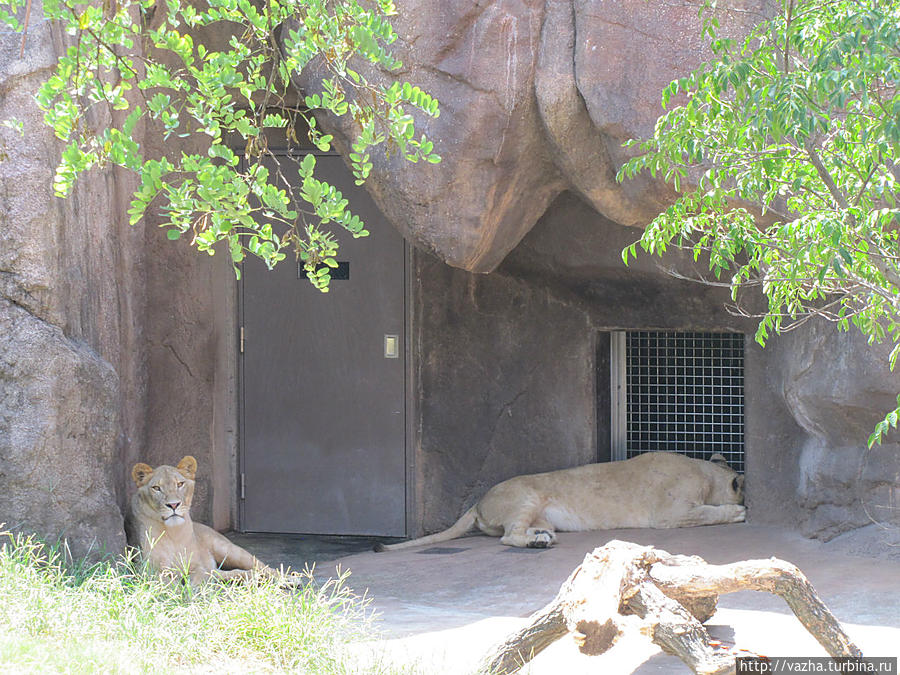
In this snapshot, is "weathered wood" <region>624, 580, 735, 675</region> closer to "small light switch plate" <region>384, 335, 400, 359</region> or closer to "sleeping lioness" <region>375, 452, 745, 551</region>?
"sleeping lioness" <region>375, 452, 745, 551</region>

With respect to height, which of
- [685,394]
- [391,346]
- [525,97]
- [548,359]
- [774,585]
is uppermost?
[525,97]

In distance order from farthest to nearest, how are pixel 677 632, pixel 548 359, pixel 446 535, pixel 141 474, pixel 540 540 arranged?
pixel 548 359 < pixel 446 535 < pixel 540 540 < pixel 141 474 < pixel 677 632

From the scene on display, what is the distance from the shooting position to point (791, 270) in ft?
12.2

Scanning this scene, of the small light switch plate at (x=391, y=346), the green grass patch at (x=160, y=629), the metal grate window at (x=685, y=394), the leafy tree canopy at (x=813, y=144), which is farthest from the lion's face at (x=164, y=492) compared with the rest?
the metal grate window at (x=685, y=394)

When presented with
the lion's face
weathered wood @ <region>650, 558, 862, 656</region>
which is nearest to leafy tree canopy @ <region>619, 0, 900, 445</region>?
weathered wood @ <region>650, 558, 862, 656</region>

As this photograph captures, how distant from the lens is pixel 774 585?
4125mm

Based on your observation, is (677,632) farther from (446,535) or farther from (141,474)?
(446,535)

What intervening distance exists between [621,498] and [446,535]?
4.22ft

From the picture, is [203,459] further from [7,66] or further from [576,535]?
[7,66]

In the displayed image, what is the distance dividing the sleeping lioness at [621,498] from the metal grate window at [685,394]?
1.75ft

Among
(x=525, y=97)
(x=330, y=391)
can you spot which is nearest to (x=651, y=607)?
(x=525, y=97)

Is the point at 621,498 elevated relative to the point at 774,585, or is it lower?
lower

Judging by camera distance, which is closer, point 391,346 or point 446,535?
point 446,535

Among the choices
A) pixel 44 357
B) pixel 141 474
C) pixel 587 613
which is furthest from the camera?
pixel 141 474
